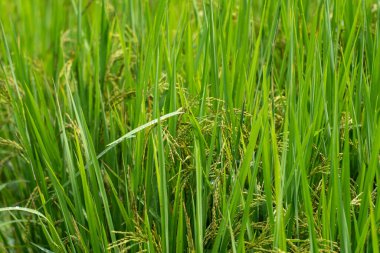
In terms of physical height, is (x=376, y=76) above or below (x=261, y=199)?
above

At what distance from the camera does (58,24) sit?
3.13 meters

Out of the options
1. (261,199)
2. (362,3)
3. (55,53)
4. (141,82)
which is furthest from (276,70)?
(55,53)

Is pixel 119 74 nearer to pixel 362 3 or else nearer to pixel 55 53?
pixel 55 53

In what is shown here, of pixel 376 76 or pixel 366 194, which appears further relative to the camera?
A: pixel 376 76

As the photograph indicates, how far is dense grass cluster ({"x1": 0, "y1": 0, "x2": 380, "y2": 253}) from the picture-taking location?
5.46 ft

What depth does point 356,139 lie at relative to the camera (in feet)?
6.44

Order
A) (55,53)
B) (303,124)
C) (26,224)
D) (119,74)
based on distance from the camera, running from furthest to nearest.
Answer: (55,53) < (119,74) < (26,224) < (303,124)

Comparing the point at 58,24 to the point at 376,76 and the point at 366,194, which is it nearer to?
the point at 376,76

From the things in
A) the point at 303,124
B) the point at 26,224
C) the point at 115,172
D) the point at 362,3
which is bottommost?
the point at 26,224

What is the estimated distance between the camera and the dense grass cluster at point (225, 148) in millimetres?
1663

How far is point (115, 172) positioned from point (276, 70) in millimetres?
576

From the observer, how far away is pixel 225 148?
71.4 inches

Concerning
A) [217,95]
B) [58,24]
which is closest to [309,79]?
[217,95]

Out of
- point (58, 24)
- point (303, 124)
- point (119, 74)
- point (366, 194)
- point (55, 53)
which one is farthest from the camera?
point (58, 24)
